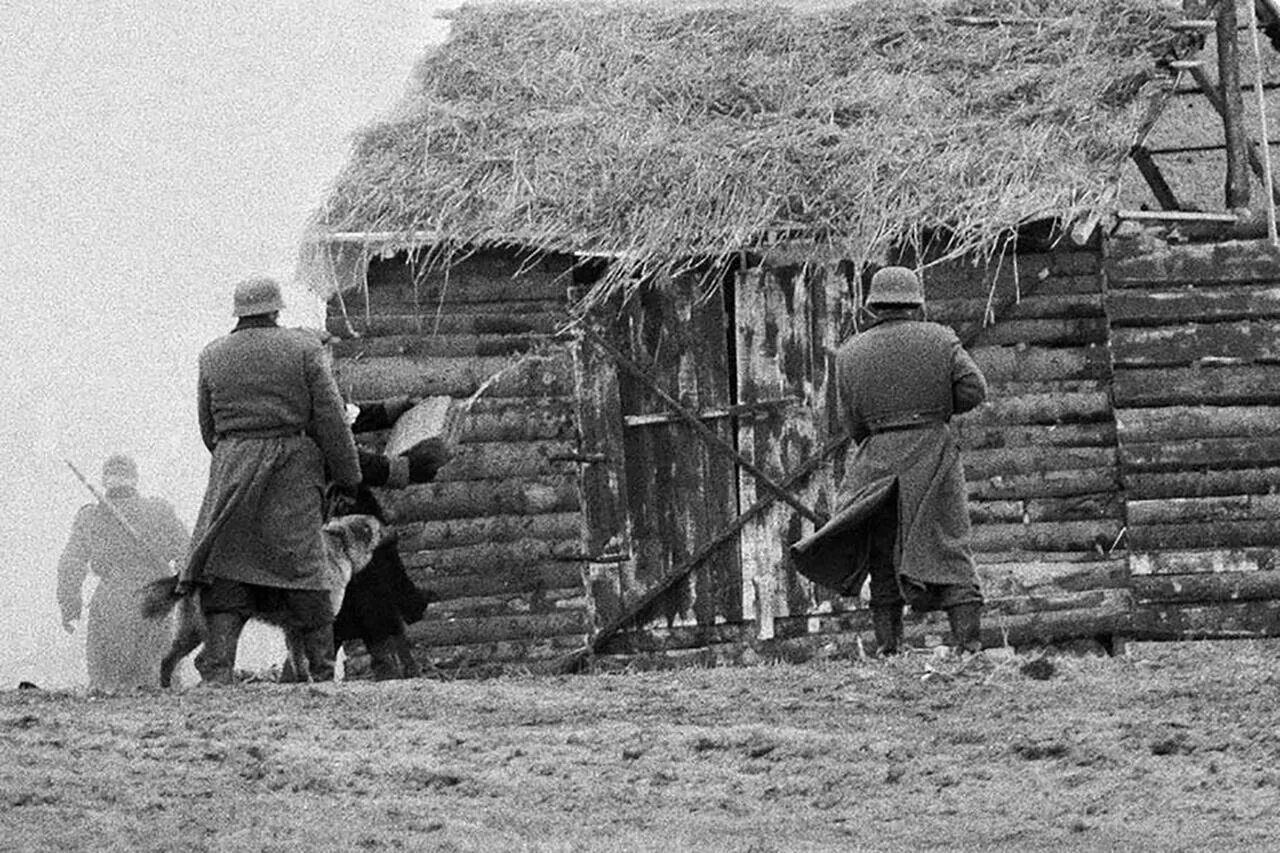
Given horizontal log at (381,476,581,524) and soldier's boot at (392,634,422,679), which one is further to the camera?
horizontal log at (381,476,581,524)

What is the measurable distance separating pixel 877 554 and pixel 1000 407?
116 inches

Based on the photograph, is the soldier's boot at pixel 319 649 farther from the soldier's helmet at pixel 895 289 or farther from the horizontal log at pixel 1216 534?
the horizontal log at pixel 1216 534

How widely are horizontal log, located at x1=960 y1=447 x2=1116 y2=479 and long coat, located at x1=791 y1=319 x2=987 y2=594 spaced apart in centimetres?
279

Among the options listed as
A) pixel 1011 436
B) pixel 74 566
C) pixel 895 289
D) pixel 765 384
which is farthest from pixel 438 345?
pixel 74 566

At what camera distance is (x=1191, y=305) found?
15078mm

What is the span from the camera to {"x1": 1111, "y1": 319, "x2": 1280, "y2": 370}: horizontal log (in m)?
15.0

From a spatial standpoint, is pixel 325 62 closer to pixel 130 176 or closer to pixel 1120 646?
pixel 130 176

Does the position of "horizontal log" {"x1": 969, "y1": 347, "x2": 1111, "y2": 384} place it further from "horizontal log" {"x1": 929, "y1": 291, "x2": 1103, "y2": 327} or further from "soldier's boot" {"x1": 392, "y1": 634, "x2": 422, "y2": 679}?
"soldier's boot" {"x1": 392, "y1": 634, "x2": 422, "y2": 679}

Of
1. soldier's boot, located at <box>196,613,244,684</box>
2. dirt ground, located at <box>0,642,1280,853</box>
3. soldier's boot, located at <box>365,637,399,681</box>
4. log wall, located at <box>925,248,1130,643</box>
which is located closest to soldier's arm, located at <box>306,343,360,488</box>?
soldier's boot, located at <box>196,613,244,684</box>

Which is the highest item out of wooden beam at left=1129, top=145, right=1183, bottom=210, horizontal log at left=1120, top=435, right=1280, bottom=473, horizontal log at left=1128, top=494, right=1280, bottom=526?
wooden beam at left=1129, top=145, right=1183, bottom=210

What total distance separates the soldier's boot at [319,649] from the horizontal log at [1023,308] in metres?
4.12

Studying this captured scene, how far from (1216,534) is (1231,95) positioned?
2.51 metres

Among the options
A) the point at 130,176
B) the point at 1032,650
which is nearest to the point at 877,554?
the point at 1032,650

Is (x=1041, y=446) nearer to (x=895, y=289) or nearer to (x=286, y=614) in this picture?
(x=895, y=289)
